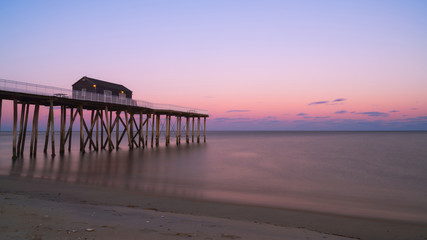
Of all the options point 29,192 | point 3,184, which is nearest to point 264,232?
point 29,192

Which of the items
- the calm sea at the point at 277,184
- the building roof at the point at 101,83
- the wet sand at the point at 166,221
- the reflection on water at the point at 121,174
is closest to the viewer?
the wet sand at the point at 166,221

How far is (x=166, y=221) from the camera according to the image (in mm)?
6262

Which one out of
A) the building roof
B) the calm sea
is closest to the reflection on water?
the calm sea

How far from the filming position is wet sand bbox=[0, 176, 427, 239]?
5.15 meters

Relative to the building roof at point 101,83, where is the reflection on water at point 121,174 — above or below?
below

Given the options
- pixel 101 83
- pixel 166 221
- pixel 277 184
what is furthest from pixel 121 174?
pixel 101 83

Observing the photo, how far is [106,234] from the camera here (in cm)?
502

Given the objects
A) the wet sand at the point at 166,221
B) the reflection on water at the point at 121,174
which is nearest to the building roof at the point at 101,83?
the reflection on water at the point at 121,174

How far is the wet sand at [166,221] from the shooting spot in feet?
16.9

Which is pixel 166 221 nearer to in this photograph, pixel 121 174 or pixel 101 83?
pixel 121 174

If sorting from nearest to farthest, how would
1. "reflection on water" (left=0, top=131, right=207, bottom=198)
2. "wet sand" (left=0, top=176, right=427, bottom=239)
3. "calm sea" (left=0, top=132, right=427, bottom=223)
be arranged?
"wet sand" (left=0, top=176, right=427, bottom=239)
"calm sea" (left=0, top=132, right=427, bottom=223)
"reflection on water" (left=0, top=131, right=207, bottom=198)

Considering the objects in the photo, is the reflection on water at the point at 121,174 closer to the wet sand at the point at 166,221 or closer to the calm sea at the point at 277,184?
the calm sea at the point at 277,184

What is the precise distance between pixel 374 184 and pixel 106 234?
46.6ft

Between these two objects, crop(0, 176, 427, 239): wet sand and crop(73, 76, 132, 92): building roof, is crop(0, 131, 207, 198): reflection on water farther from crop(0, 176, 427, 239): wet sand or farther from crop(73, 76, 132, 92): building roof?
crop(73, 76, 132, 92): building roof
